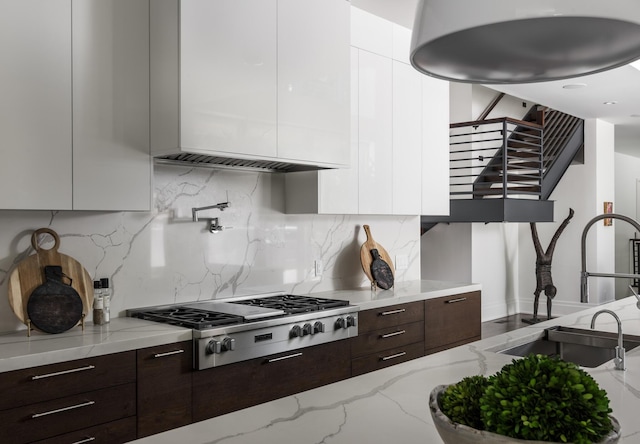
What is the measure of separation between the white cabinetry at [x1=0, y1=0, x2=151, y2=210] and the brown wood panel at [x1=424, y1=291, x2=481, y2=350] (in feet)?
7.11

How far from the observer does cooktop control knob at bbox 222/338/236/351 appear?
283 cm

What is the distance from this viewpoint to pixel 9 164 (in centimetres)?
250

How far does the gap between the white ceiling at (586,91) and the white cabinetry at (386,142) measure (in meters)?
0.25

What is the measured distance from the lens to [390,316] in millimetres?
3850

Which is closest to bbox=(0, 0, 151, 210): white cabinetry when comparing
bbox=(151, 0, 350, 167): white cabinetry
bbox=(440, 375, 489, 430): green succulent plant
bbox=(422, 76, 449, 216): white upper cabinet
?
bbox=(151, 0, 350, 167): white cabinetry

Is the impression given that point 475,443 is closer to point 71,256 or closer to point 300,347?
point 300,347

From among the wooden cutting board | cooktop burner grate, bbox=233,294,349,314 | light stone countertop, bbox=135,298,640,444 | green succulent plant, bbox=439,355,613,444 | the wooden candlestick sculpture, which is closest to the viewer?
green succulent plant, bbox=439,355,613,444

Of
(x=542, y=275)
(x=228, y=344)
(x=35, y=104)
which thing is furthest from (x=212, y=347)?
(x=542, y=275)

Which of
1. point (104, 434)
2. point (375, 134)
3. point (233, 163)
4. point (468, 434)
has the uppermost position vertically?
point (375, 134)

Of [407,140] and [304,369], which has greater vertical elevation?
[407,140]

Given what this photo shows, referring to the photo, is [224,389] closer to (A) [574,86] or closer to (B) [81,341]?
(B) [81,341]

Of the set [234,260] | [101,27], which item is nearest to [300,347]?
[234,260]

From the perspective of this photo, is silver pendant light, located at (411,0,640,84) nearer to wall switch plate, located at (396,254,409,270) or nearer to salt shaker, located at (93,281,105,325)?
salt shaker, located at (93,281,105,325)

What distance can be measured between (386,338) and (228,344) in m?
1.31
